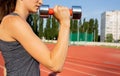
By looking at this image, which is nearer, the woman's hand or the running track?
the woman's hand

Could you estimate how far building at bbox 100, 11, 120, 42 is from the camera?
370ft

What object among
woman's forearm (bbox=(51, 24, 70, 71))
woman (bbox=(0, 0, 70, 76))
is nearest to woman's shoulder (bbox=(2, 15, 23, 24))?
woman (bbox=(0, 0, 70, 76))

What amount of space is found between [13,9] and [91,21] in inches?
3045

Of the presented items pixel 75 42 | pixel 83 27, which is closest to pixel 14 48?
pixel 75 42

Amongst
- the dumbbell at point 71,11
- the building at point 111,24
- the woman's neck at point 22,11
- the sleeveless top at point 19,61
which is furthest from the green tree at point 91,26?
the sleeveless top at point 19,61

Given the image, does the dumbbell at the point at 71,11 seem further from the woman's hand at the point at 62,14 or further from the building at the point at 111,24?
the building at the point at 111,24

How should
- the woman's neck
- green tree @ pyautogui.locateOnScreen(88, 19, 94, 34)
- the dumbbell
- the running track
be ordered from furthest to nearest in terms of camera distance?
green tree @ pyautogui.locateOnScreen(88, 19, 94, 34) → the running track → the dumbbell → the woman's neck

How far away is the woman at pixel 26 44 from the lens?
6.07 feet

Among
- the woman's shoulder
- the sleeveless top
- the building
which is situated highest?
the woman's shoulder

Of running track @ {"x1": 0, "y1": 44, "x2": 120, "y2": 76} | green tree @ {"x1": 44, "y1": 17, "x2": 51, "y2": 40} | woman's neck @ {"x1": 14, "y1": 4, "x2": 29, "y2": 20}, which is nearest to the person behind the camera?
woman's neck @ {"x1": 14, "y1": 4, "x2": 29, "y2": 20}

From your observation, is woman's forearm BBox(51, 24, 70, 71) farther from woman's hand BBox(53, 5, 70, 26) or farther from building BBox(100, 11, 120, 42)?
building BBox(100, 11, 120, 42)

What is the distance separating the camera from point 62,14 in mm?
1941

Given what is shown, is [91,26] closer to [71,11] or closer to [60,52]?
[71,11]

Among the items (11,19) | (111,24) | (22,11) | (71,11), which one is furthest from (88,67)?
(111,24)
